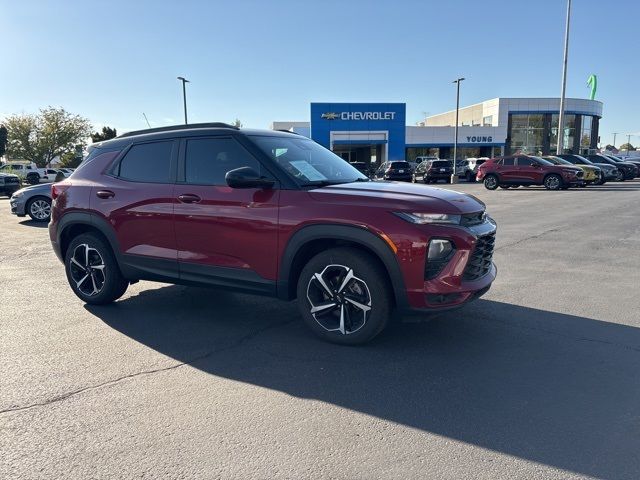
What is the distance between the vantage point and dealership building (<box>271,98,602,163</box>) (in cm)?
4634

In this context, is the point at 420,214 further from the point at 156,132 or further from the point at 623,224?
the point at 623,224

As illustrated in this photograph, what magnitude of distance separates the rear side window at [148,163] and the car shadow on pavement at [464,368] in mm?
1458

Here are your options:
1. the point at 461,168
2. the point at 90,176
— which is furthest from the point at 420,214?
the point at 461,168

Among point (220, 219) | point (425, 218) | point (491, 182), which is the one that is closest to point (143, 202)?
point (220, 219)

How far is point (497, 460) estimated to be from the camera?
2600 mm

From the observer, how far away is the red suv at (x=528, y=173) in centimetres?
2266

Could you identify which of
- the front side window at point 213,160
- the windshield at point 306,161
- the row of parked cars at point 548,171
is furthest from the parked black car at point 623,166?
the front side window at point 213,160

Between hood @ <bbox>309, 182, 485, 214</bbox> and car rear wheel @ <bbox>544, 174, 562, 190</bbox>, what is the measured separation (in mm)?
21121

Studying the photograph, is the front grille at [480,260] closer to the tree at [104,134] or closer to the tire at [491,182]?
the tire at [491,182]

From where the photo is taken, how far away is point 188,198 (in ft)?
15.2

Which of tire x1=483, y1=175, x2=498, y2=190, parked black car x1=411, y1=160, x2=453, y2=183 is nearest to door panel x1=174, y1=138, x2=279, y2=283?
tire x1=483, y1=175, x2=498, y2=190

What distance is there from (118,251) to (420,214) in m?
3.29

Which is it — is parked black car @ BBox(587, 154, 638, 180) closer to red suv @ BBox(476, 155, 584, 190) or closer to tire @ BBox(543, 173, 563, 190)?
red suv @ BBox(476, 155, 584, 190)

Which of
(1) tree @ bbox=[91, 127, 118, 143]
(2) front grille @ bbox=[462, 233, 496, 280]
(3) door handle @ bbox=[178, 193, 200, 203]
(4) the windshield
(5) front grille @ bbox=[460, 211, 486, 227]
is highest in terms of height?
(1) tree @ bbox=[91, 127, 118, 143]
